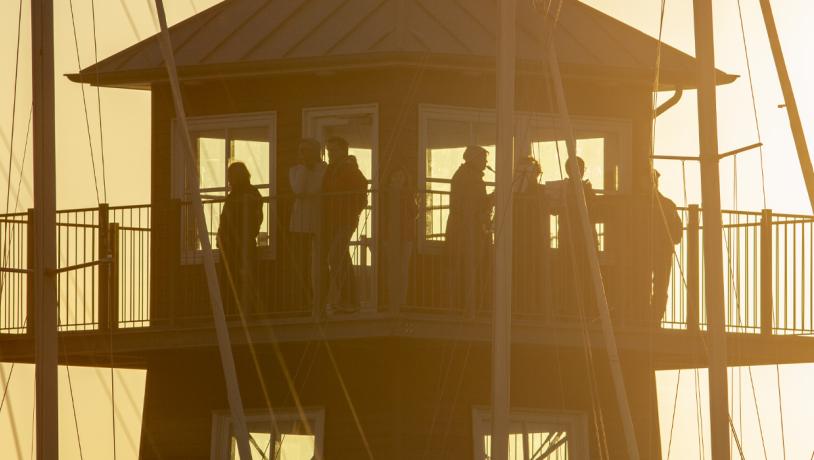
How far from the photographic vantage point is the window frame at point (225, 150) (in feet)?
116

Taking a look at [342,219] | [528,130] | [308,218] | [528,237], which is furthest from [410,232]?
[528,130]

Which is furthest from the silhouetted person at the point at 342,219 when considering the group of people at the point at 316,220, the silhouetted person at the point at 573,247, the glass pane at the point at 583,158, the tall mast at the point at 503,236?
the glass pane at the point at 583,158

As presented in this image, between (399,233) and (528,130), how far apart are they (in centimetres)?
296

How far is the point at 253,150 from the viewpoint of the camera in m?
35.8

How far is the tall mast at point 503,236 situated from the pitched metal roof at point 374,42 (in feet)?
10.8

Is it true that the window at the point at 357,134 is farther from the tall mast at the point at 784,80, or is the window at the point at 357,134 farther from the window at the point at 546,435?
the tall mast at the point at 784,80

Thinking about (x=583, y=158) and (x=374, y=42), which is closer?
(x=374, y=42)

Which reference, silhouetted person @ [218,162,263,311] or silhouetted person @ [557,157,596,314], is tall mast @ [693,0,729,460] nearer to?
silhouetted person @ [557,157,596,314]

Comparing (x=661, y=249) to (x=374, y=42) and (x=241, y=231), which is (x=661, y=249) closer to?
(x=374, y=42)

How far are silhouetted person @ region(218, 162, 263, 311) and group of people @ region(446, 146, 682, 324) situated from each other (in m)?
2.34

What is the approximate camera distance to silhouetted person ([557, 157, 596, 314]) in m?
33.2

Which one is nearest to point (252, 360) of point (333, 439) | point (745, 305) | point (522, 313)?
point (333, 439)

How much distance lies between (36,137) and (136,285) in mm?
6008

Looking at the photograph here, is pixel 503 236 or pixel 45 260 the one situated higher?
pixel 503 236
